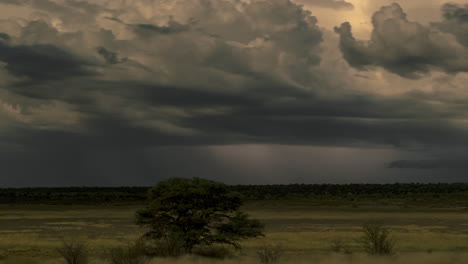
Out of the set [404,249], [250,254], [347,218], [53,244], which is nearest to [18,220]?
[53,244]

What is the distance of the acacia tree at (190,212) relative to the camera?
38.2 metres

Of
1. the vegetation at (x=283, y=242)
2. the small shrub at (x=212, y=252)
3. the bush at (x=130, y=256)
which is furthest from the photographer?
the small shrub at (x=212, y=252)

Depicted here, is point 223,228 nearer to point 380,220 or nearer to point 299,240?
point 299,240

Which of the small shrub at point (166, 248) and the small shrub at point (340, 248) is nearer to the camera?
the small shrub at point (166, 248)

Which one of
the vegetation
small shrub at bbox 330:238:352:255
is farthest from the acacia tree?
small shrub at bbox 330:238:352:255

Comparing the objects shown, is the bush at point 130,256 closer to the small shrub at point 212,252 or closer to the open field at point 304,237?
the open field at point 304,237

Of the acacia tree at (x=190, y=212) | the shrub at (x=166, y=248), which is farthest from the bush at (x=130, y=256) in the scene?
the acacia tree at (x=190, y=212)

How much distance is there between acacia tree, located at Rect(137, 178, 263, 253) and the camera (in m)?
38.2

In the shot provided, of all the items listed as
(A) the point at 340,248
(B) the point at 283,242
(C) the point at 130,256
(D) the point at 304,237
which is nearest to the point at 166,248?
(C) the point at 130,256

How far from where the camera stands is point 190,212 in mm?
39281

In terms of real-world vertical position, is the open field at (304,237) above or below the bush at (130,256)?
below

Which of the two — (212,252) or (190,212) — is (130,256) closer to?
(190,212)

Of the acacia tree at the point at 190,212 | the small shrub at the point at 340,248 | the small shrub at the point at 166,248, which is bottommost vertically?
the small shrub at the point at 340,248

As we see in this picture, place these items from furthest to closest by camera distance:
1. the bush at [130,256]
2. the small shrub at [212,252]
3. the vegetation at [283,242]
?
the small shrub at [212,252] < the vegetation at [283,242] < the bush at [130,256]
